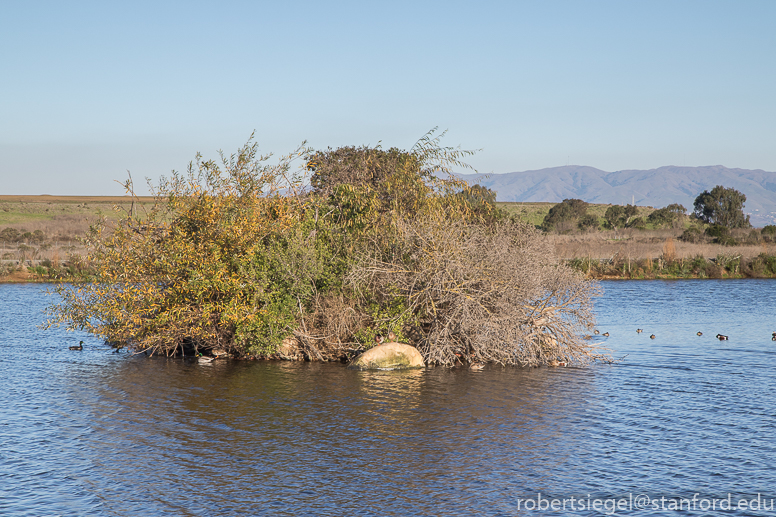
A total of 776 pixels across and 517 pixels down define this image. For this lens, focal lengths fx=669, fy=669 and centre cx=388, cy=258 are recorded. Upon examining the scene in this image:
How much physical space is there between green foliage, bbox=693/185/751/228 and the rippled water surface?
71.4 m

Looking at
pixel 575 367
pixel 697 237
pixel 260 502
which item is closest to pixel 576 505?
pixel 260 502

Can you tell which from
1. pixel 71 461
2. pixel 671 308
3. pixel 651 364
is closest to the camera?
pixel 71 461

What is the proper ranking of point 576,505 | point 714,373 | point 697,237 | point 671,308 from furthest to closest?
point 697,237
point 671,308
point 714,373
point 576,505

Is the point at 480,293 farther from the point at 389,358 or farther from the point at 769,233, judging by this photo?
the point at 769,233

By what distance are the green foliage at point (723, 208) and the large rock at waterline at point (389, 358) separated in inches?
3135

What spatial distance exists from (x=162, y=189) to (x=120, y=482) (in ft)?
47.5

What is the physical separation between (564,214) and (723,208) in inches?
837

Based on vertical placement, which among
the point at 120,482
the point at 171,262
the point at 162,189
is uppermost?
the point at 162,189

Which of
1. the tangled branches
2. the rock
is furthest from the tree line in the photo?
the rock

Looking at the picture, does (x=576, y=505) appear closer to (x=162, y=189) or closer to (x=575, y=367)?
(x=575, y=367)

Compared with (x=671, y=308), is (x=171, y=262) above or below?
above

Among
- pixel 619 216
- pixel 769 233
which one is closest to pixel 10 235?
pixel 619 216

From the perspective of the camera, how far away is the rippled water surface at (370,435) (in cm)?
1218

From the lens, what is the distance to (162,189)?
25.1 meters
